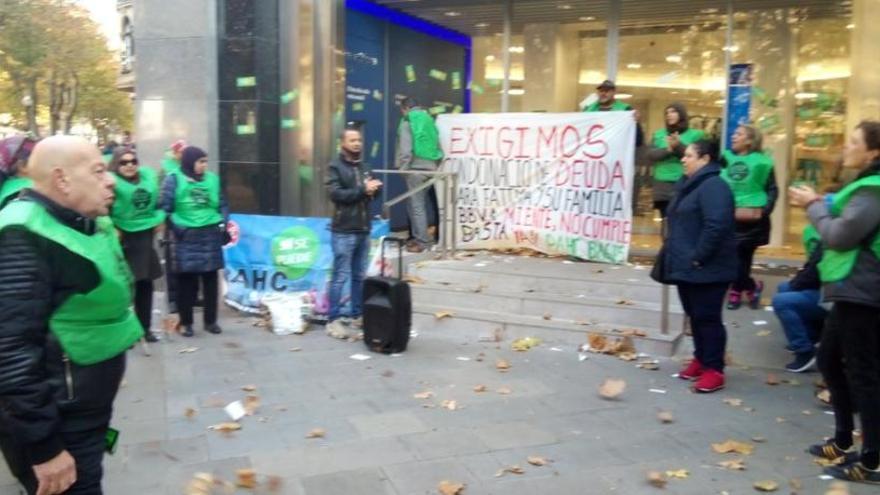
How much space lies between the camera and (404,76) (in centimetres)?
1316

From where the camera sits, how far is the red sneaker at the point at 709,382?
18.9 ft

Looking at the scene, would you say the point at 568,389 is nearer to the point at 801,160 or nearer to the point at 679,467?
the point at 679,467

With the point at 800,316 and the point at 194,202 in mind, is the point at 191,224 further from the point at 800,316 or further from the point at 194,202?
the point at 800,316

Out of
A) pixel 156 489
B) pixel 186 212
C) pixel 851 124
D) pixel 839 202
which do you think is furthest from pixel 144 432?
pixel 851 124

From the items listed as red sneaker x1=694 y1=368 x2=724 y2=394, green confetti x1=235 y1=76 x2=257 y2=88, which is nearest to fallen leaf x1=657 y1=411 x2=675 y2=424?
red sneaker x1=694 y1=368 x2=724 y2=394

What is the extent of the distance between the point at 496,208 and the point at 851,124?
453cm

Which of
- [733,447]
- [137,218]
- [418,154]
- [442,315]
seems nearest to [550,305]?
[442,315]

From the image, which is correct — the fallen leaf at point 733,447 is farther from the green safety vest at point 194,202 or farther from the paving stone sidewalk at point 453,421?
the green safety vest at point 194,202

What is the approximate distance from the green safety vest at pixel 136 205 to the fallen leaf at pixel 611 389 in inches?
162

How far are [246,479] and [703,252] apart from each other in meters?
3.36

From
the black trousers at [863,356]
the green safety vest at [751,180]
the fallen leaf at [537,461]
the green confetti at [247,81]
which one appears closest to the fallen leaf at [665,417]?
the fallen leaf at [537,461]

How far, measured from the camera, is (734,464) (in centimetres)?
442

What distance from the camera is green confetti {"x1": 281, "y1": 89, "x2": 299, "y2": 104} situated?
1083 cm

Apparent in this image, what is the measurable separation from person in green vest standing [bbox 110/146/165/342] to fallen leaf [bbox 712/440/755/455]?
192 inches
